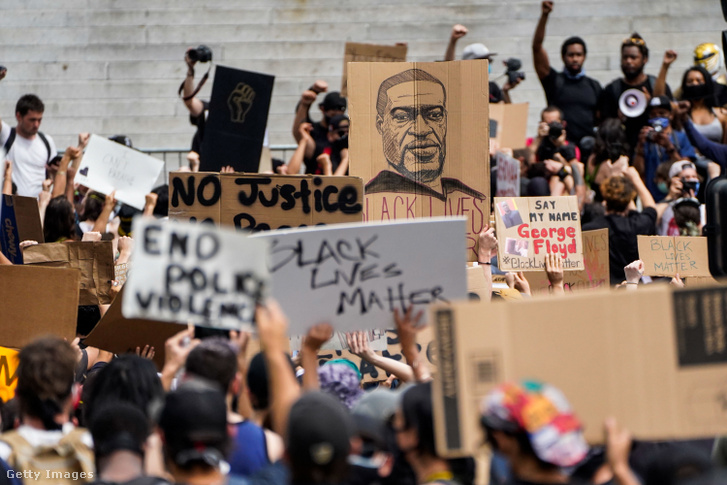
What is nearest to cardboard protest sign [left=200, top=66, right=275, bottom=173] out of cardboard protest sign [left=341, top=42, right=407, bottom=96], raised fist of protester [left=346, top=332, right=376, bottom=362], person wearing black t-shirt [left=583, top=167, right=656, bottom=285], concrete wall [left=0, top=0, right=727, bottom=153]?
person wearing black t-shirt [left=583, top=167, right=656, bottom=285]

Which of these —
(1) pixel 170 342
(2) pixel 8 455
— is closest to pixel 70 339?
(1) pixel 170 342

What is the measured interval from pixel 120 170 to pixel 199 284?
5030 millimetres

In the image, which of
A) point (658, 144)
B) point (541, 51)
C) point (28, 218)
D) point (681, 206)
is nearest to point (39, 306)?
point (28, 218)

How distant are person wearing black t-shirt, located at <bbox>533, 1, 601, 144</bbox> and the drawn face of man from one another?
416cm

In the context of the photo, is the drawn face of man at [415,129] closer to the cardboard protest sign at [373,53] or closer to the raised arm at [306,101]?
the raised arm at [306,101]

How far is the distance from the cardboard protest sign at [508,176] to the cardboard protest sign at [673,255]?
4.28 ft

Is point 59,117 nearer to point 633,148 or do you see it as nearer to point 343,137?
point 343,137

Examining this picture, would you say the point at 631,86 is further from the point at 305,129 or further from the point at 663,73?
the point at 305,129

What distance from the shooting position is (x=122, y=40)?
13.7 m

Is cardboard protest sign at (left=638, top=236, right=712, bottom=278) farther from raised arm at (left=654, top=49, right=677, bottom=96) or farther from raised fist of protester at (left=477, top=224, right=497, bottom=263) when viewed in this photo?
raised arm at (left=654, top=49, right=677, bottom=96)

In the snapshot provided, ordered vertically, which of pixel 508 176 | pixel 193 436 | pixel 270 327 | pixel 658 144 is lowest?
pixel 193 436

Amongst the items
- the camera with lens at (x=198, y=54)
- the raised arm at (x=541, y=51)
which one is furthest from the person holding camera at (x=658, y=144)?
the camera with lens at (x=198, y=54)

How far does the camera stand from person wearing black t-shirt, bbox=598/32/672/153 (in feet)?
31.6

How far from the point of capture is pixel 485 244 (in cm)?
605
